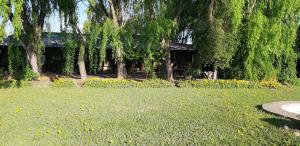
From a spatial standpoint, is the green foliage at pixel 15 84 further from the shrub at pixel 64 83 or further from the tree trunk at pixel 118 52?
A: the tree trunk at pixel 118 52

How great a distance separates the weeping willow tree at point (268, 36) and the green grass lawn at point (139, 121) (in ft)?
18.6

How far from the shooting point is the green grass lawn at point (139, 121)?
23.6ft

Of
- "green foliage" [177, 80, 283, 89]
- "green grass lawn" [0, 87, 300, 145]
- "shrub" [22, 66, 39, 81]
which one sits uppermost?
"shrub" [22, 66, 39, 81]

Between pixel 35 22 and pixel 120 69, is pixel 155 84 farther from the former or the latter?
pixel 35 22

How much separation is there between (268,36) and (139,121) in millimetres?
12613

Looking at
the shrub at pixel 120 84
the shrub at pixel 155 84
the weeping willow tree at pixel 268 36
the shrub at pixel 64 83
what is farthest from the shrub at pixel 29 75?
the weeping willow tree at pixel 268 36

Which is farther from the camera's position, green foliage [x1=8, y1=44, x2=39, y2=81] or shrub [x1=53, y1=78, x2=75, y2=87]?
green foliage [x1=8, y1=44, x2=39, y2=81]

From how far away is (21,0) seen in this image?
54.3 feet

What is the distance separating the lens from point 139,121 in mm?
8945

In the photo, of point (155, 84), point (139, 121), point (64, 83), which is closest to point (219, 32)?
point (155, 84)

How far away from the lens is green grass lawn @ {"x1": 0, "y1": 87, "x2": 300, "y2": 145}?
7.20 meters

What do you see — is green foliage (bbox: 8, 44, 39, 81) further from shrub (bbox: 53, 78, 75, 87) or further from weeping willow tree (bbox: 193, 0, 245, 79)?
weeping willow tree (bbox: 193, 0, 245, 79)

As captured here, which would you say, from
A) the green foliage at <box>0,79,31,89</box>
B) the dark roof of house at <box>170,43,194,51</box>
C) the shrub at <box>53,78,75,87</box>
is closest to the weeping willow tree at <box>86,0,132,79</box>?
the shrub at <box>53,78,75,87</box>

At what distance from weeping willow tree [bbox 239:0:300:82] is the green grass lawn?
5.67 meters
